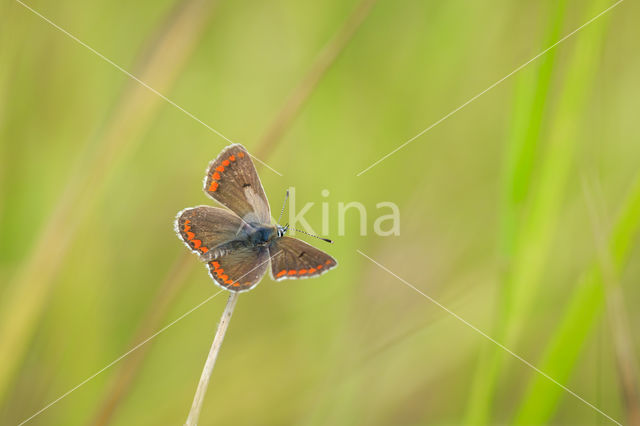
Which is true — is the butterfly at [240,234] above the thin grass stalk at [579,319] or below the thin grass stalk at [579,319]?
below

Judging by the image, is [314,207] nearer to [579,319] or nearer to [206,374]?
[206,374]

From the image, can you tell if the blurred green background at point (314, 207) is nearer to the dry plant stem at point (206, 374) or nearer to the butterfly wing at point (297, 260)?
the dry plant stem at point (206, 374)

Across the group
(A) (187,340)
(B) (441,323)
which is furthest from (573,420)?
(A) (187,340)

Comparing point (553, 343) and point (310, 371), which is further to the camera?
point (310, 371)

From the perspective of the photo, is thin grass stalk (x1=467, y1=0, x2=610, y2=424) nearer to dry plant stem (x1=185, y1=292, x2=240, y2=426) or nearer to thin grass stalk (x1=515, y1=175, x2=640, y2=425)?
thin grass stalk (x1=515, y1=175, x2=640, y2=425)

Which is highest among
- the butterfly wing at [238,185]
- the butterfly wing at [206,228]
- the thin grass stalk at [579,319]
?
the thin grass stalk at [579,319]

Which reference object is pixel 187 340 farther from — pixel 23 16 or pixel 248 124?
pixel 23 16

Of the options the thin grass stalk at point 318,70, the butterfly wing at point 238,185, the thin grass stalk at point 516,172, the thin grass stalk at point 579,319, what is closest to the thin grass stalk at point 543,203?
the thin grass stalk at point 516,172
